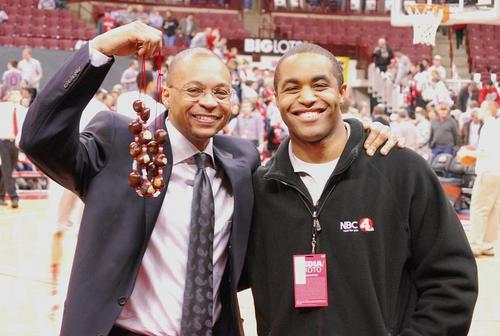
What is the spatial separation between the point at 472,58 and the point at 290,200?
24.1 m

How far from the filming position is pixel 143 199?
2.66 meters

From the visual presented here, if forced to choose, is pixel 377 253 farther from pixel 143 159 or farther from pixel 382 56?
→ pixel 382 56

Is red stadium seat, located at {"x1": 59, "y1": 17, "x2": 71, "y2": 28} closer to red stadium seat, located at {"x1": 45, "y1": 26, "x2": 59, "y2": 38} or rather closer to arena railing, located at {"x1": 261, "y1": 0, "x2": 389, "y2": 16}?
red stadium seat, located at {"x1": 45, "y1": 26, "x2": 59, "y2": 38}

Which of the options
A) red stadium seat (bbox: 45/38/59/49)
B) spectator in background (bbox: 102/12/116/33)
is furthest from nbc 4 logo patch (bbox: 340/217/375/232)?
red stadium seat (bbox: 45/38/59/49)

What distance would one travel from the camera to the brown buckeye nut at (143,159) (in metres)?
2.58

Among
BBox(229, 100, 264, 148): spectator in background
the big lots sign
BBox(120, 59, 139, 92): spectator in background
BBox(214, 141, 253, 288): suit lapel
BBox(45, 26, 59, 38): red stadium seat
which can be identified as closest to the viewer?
BBox(214, 141, 253, 288): suit lapel

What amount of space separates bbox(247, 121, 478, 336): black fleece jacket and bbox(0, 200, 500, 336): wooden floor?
3679 mm

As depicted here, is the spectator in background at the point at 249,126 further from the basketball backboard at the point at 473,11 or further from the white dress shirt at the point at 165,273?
the white dress shirt at the point at 165,273

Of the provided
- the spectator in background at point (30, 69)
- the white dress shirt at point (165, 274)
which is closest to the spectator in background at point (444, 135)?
the spectator in background at point (30, 69)

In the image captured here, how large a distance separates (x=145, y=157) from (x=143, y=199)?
0.15 metres

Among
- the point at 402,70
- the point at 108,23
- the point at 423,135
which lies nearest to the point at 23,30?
the point at 108,23

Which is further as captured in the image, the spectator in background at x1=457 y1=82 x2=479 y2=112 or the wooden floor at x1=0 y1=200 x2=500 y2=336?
the spectator in background at x1=457 y1=82 x2=479 y2=112

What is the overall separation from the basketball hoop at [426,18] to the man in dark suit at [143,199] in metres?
9.99

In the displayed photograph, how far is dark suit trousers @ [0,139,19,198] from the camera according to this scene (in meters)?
13.1
